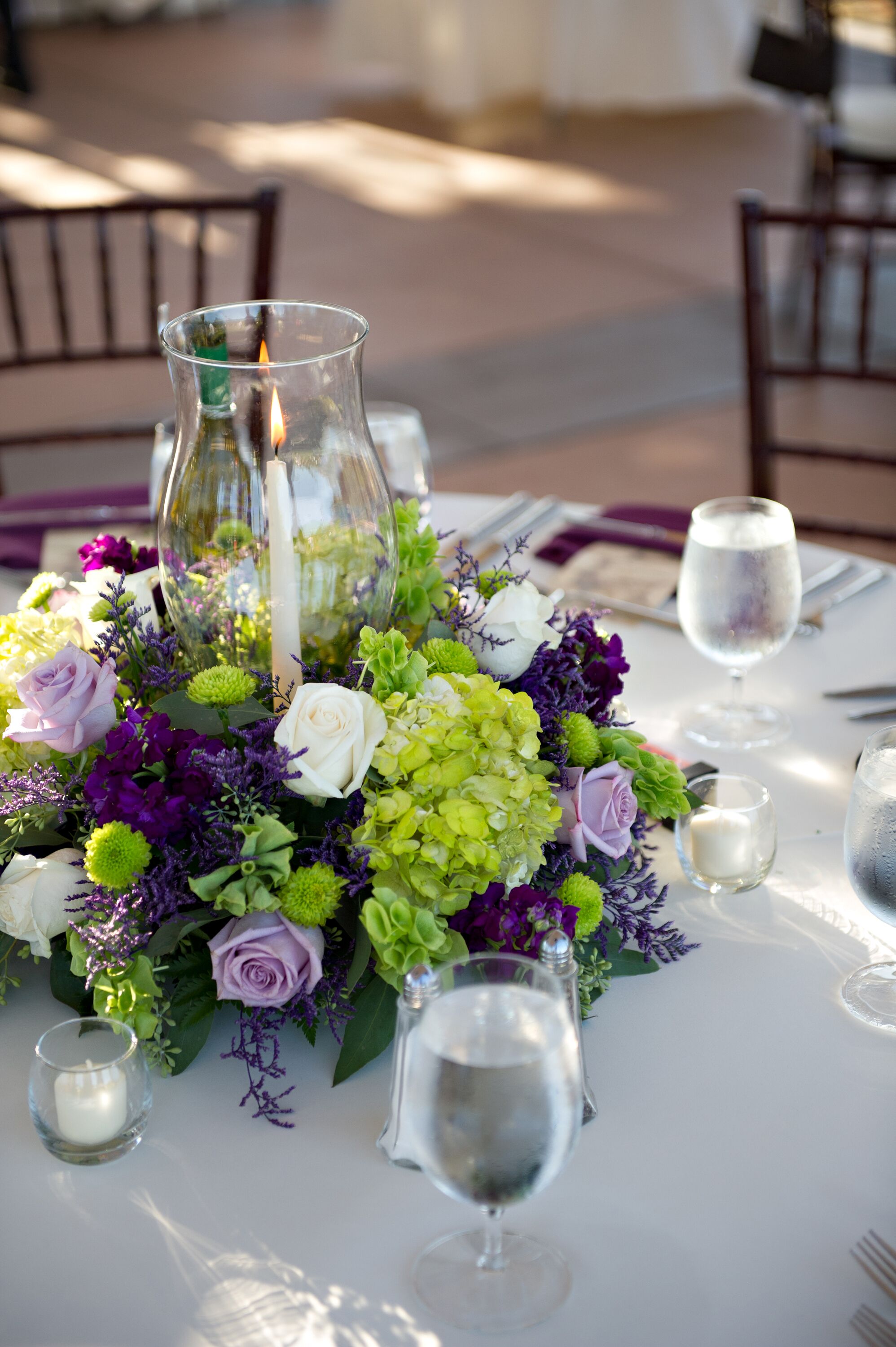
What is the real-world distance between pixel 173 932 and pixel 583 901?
228mm

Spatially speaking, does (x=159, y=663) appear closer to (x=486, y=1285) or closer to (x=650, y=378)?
(x=486, y=1285)

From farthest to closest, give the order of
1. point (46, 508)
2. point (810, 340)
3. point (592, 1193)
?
point (810, 340)
point (46, 508)
point (592, 1193)

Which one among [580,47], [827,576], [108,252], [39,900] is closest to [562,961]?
[39,900]

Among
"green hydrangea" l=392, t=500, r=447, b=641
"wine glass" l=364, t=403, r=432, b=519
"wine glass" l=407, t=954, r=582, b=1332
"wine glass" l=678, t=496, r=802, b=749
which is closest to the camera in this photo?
"wine glass" l=407, t=954, r=582, b=1332

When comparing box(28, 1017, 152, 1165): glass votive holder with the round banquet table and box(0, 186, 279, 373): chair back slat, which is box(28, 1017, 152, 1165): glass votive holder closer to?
the round banquet table

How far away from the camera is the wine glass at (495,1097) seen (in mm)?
544

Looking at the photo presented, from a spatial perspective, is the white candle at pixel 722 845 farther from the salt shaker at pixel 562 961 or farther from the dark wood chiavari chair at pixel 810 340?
the dark wood chiavari chair at pixel 810 340

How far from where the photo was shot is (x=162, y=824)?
28.1 inches

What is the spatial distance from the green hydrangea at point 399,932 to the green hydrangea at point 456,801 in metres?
0.02

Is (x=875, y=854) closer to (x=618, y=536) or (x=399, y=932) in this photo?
(x=399, y=932)

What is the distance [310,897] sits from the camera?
2.35ft

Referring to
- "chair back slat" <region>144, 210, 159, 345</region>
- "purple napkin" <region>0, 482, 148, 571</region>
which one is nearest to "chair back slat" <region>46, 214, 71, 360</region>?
"chair back slat" <region>144, 210, 159, 345</region>

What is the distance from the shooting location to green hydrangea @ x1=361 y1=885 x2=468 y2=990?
69 cm

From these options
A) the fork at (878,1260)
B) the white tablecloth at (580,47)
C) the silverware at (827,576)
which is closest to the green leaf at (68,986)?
the fork at (878,1260)
